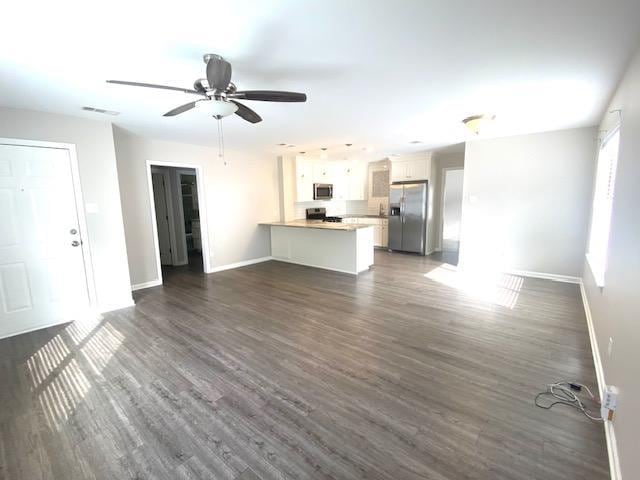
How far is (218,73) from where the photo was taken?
6.22 feet

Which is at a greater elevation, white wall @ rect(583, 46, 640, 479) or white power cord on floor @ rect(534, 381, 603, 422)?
white wall @ rect(583, 46, 640, 479)

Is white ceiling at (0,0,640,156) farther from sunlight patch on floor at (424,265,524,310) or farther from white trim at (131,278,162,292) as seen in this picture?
white trim at (131,278,162,292)

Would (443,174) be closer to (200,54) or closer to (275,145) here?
(275,145)

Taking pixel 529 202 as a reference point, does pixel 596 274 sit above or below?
below

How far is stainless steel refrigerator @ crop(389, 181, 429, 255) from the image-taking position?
22.4 ft

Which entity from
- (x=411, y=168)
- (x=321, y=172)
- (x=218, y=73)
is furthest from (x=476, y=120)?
(x=321, y=172)

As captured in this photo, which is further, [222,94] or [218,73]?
[222,94]

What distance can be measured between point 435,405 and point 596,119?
4.43m

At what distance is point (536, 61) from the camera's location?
2.18m

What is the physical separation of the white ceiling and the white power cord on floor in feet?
8.06

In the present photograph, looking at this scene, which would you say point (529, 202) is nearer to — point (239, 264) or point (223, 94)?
point (223, 94)

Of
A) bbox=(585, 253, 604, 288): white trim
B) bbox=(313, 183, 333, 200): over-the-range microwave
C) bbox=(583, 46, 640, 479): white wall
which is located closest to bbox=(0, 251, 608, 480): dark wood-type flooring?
bbox=(583, 46, 640, 479): white wall

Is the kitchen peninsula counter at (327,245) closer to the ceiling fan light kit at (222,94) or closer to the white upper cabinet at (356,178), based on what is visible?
the white upper cabinet at (356,178)

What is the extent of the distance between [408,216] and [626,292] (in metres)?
5.42
